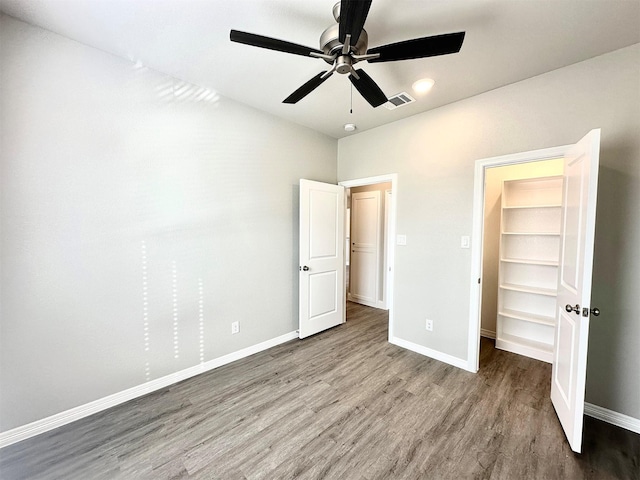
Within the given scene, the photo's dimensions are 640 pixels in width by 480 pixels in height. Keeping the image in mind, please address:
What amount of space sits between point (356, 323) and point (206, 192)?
2754 millimetres

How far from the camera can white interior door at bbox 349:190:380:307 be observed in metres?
4.73

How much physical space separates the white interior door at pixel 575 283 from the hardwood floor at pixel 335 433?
256mm

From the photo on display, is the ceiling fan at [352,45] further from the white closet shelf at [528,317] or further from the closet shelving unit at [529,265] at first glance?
the white closet shelf at [528,317]

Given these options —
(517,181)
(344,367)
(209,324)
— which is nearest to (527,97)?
(517,181)

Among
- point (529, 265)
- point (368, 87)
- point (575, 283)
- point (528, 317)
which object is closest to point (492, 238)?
point (529, 265)

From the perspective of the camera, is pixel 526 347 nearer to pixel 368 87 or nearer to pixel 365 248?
pixel 365 248

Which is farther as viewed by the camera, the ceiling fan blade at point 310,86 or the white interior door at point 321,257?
the white interior door at point 321,257

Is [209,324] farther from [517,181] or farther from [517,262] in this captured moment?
[517,181]

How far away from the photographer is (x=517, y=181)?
3113 millimetres

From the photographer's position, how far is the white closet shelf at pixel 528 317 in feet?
9.37

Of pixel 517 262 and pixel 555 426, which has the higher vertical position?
pixel 517 262

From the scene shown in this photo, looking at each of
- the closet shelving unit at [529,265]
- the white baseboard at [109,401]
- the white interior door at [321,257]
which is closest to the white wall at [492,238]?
the closet shelving unit at [529,265]

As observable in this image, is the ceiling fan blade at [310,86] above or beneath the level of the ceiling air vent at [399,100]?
beneath

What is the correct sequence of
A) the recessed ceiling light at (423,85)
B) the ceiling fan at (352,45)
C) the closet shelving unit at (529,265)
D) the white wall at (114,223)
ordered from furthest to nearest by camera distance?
1. the closet shelving unit at (529,265)
2. the recessed ceiling light at (423,85)
3. the white wall at (114,223)
4. the ceiling fan at (352,45)
